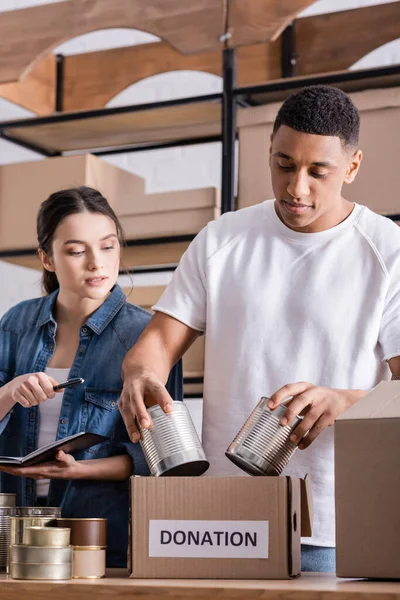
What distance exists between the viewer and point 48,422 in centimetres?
174

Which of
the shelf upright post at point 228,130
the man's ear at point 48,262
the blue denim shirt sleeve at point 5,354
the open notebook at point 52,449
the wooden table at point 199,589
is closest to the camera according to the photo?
the wooden table at point 199,589

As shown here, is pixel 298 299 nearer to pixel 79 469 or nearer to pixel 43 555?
pixel 79 469

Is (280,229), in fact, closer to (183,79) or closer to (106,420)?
(106,420)

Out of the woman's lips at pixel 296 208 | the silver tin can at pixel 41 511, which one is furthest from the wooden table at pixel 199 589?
the woman's lips at pixel 296 208

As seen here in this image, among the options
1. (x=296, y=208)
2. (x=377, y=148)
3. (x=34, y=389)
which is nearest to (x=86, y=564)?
(x=34, y=389)

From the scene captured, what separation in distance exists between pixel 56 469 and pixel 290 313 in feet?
1.52

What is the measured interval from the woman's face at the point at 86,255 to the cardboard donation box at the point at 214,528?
784 mm

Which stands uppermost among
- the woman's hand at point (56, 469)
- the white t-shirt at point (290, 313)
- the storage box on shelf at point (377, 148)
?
the storage box on shelf at point (377, 148)

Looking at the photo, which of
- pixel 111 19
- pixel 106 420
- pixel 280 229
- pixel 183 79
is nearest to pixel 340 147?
pixel 280 229

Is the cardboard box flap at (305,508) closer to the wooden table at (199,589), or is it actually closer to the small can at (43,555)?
the wooden table at (199,589)

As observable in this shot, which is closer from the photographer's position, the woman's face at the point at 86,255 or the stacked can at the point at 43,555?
the stacked can at the point at 43,555

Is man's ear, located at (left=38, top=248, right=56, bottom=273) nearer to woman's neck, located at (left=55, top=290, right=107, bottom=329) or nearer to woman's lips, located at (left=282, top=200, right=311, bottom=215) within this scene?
woman's neck, located at (left=55, top=290, right=107, bottom=329)

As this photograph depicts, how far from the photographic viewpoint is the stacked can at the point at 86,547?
1.10 m

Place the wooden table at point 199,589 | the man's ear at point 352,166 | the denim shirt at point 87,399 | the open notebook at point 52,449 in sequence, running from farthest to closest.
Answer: the denim shirt at point 87,399
the man's ear at point 352,166
the open notebook at point 52,449
the wooden table at point 199,589
